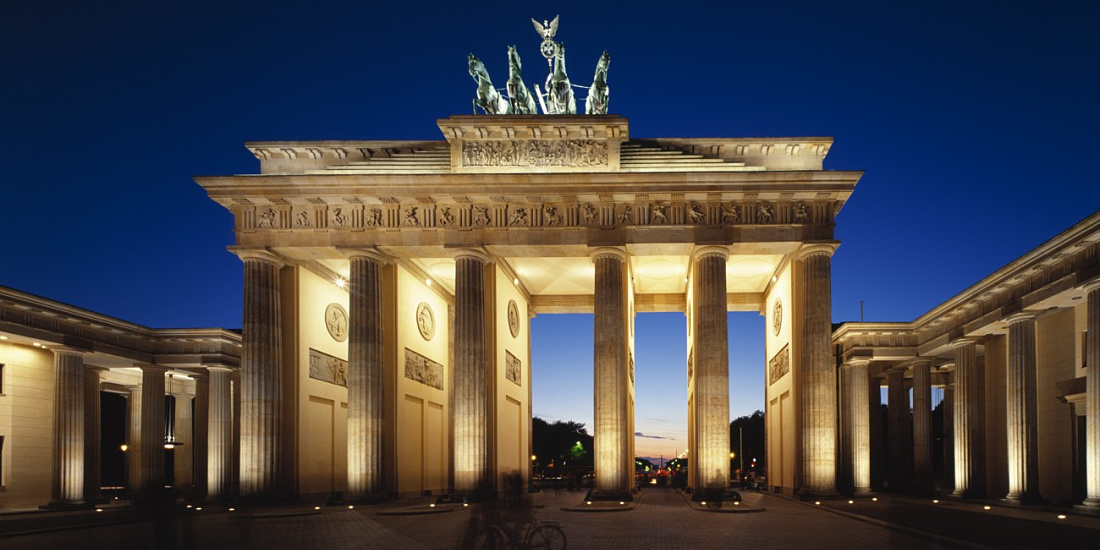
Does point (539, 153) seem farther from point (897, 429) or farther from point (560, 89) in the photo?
point (897, 429)

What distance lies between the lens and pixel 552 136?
31.3 meters

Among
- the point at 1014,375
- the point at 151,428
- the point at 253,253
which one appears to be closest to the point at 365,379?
the point at 253,253

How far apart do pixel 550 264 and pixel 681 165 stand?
796 centimetres

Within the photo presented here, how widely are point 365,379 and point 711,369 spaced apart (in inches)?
494

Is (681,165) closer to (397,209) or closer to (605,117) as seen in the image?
(605,117)

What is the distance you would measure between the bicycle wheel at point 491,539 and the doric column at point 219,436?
17984 mm

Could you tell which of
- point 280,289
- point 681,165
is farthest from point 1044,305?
point 280,289

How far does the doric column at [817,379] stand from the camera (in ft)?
96.0

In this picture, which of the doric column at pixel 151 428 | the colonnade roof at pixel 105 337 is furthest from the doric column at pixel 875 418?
the doric column at pixel 151 428

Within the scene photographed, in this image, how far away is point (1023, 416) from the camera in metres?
28.5

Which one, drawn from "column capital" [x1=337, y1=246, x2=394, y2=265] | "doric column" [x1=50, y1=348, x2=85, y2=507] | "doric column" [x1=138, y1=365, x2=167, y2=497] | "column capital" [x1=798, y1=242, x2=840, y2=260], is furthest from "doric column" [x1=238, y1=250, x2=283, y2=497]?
"column capital" [x1=798, y1=242, x2=840, y2=260]

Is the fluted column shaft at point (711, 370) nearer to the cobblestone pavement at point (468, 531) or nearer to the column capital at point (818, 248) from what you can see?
the column capital at point (818, 248)

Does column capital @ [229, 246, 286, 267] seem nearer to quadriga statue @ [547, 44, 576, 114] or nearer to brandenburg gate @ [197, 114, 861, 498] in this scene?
brandenburg gate @ [197, 114, 861, 498]

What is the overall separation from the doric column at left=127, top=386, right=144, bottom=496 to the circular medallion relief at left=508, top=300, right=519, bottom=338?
18.2 metres
